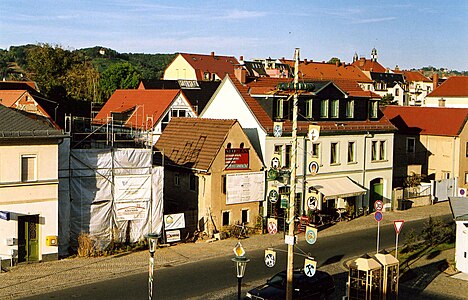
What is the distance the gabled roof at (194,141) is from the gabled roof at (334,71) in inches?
3274

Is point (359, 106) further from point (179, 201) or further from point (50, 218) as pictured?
point (50, 218)

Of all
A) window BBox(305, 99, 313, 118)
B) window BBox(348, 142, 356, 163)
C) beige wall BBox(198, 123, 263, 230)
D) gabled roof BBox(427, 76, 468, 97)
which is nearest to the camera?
beige wall BBox(198, 123, 263, 230)

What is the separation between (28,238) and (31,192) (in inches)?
71.5

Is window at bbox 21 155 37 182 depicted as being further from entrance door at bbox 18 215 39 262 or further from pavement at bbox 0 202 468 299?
pavement at bbox 0 202 468 299

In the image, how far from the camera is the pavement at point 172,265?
22.4 metres

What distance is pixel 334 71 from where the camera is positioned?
124 metres


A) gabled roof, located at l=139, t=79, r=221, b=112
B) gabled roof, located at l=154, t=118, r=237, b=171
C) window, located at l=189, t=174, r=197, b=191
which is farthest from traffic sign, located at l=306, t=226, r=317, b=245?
gabled roof, located at l=139, t=79, r=221, b=112

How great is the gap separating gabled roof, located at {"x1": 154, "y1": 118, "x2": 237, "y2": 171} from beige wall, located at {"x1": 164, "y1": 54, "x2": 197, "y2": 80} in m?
69.4

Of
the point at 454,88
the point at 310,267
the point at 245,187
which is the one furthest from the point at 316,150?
the point at 454,88

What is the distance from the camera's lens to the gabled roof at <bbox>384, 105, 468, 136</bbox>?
4800cm

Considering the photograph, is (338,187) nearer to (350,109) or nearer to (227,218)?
(350,109)

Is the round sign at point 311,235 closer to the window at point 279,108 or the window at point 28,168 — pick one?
the window at point 28,168

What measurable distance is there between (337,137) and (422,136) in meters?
14.0

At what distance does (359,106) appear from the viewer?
133 ft
